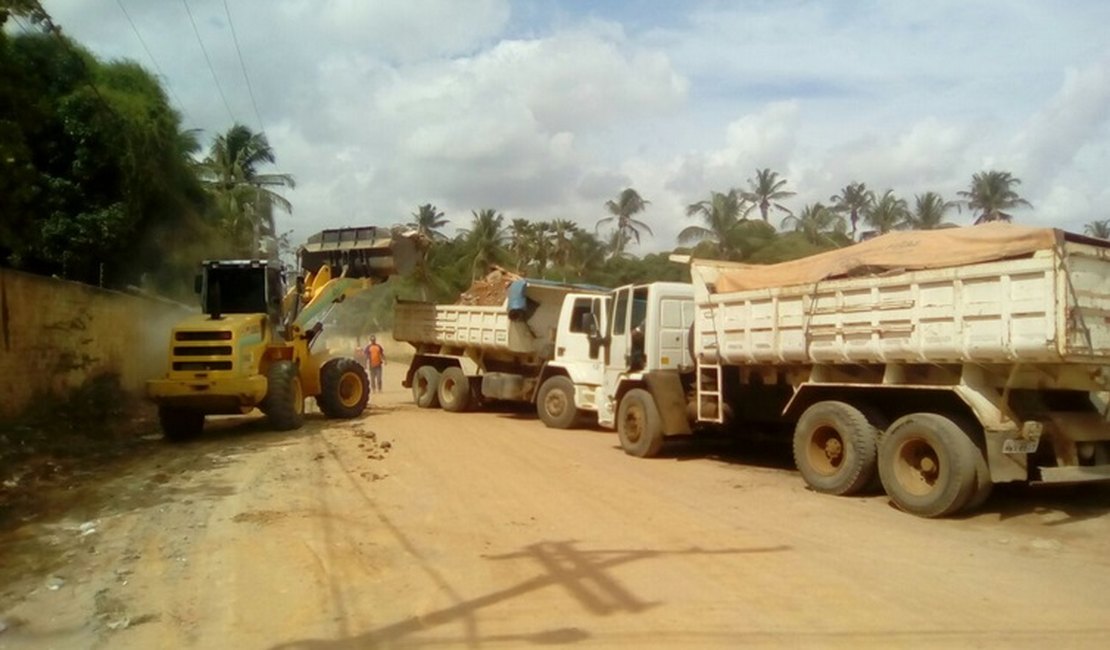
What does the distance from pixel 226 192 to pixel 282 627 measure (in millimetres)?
32710

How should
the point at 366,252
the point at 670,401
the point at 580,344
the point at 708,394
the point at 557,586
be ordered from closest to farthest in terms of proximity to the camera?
the point at 557,586 → the point at 708,394 → the point at 670,401 → the point at 580,344 → the point at 366,252

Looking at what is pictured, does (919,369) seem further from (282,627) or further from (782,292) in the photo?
(282,627)

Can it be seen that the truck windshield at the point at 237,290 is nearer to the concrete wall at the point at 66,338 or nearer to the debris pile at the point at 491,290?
the concrete wall at the point at 66,338

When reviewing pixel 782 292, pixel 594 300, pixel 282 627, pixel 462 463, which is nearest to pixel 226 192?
pixel 594 300

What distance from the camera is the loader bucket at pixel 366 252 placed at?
18297 mm

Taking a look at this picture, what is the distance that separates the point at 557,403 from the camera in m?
16.0

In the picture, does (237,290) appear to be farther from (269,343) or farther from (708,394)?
(708,394)

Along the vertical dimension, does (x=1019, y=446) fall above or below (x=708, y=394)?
below

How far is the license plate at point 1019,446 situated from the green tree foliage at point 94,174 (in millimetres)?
14666

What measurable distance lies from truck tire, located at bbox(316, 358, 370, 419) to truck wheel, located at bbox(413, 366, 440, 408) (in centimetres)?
261

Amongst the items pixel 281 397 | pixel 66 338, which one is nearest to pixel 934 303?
pixel 281 397

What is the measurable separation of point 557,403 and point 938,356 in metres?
8.58

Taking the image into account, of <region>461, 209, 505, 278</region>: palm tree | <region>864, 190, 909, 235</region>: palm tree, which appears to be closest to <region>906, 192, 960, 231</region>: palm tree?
<region>864, 190, 909, 235</region>: palm tree

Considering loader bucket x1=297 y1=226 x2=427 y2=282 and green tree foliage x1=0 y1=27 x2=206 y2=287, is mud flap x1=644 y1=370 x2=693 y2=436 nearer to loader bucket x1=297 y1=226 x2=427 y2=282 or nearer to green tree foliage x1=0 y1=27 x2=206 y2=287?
loader bucket x1=297 y1=226 x2=427 y2=282
